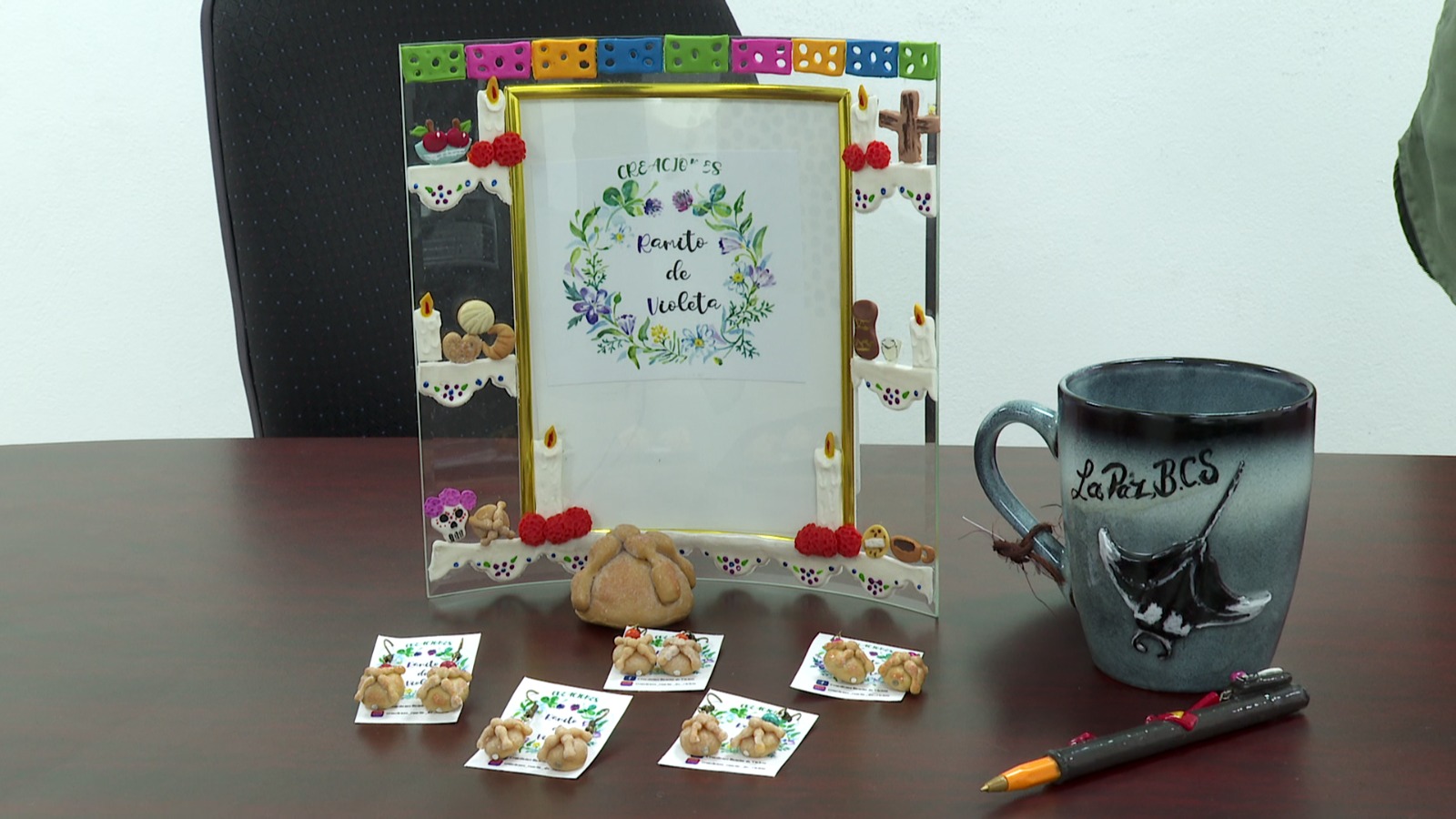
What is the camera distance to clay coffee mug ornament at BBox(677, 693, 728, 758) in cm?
59

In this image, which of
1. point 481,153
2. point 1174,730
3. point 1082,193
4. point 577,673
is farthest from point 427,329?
point 1082,193

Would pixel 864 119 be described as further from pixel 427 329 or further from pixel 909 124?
pixel 427 329

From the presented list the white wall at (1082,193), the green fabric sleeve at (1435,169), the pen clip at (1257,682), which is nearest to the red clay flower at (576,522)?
the pen clip at (1257,682)

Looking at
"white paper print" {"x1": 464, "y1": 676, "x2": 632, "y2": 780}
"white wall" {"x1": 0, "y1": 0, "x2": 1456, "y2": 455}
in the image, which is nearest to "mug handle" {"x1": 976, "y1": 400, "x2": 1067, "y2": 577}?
"white paper print" {"x1": 464, "y1": 676, "x2": 632, "y2": 780}

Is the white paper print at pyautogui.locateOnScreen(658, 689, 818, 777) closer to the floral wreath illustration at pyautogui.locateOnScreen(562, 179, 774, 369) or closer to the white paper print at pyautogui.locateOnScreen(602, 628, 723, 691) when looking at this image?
the white paper print at pyautogui.locateOnScreen(602, 628, 723, 691)

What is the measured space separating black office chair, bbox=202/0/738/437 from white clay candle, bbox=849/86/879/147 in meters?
0.55

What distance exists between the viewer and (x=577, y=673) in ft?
2.21

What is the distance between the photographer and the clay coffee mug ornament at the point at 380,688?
24.8 inches

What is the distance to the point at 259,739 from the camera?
1.99 ft

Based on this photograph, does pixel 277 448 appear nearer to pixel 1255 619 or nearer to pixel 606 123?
pixel 606 123

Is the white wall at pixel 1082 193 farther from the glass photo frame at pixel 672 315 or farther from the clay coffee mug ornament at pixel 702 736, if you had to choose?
the clay coffee mug ornament at pixel 702 736

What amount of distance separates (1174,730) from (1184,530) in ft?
0.29

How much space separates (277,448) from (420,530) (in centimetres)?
23

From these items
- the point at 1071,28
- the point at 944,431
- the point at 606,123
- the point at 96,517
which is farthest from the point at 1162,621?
the point at 1071,28
